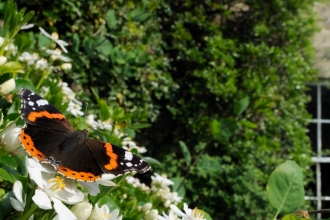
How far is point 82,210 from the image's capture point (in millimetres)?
800

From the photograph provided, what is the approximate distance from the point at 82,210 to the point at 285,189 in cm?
39

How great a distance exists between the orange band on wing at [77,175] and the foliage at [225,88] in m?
2.35

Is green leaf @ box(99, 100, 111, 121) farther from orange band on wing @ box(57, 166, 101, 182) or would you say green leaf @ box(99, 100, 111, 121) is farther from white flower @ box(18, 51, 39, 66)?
orange band on wing @ box(57, 166, 101, 182)

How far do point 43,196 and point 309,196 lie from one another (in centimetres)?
384

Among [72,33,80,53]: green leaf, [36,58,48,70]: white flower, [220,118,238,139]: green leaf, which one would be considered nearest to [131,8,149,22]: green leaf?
[72,33,80,53]: green leaf

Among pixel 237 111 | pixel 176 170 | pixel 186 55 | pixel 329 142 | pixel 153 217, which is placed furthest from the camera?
pixel 329 142

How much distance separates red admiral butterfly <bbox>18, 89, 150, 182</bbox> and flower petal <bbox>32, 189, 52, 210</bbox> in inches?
3.2

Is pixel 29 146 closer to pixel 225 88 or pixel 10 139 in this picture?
pixel 10 139

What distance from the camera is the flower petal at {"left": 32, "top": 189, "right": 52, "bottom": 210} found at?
74 cm

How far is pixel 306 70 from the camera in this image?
4086 millimetres

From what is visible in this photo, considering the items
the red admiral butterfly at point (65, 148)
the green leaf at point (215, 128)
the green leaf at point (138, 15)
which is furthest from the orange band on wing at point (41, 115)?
the green leaf at point (138, 15)

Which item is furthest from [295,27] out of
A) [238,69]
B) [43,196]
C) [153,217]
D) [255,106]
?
[43,196]

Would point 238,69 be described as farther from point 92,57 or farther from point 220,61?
point 92,57

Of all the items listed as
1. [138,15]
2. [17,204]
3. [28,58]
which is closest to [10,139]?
[17,204]
